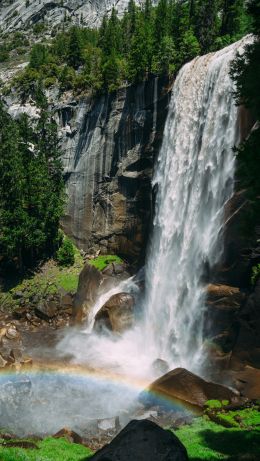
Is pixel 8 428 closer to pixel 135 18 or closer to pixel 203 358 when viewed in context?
pixel 203 358

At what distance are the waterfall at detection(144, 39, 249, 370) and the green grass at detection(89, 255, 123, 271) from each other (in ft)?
19.4

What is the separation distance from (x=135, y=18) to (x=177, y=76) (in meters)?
42.6

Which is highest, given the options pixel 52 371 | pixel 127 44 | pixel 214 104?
pixel 127 44

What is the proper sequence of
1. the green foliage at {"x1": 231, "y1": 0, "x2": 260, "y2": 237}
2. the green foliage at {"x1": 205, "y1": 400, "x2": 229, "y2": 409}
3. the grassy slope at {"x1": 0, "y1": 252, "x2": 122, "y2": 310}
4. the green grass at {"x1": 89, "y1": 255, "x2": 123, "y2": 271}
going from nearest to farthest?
1. the green foliage at {"x1": 231, "y1": 0, "x2": 260, "y2": 237}
2. the green foliage at {"x1": 205, "y1": 400, "x2": 229, "y2": 409}
3. the grassy slope at {"x1": 0, "y1": 252, "x2": 122, "y2": 310}
4. the green grass at {"x1": 89, "y1": 255, "x2": 123, "y2": 271}

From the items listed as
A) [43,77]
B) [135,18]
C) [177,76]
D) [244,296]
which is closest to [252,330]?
[244,296]

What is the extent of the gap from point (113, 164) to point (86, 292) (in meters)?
14.6

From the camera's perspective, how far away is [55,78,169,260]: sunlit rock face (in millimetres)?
41562

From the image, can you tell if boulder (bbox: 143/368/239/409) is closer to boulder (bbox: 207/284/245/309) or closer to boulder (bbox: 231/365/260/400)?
boulder (bbox: 231/365/260/400)

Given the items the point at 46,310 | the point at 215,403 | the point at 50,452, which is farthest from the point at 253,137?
the point at 46,310

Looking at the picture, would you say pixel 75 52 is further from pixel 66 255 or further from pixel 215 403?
pixel 215 403

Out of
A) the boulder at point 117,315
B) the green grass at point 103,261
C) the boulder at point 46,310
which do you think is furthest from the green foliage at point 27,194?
the boulder at point 117,315

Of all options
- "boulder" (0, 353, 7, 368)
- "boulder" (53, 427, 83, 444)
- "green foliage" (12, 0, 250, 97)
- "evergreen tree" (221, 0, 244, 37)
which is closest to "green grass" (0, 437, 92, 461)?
"boulder" (53, 427, 83, 444)

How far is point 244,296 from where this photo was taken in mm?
23844

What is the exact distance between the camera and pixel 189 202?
32.4m
